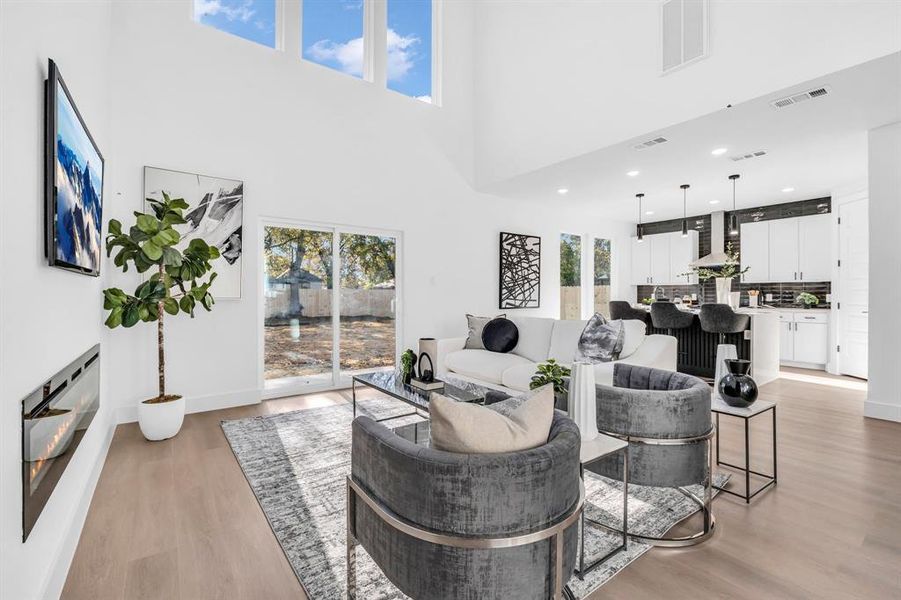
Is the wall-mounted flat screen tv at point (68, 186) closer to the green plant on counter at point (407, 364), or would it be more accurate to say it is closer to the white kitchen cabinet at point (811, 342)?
the green plant on counter at point (407, 364)

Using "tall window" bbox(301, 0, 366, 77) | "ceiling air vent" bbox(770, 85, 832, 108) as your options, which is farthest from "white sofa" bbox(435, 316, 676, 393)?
"tall window" bbox(301, 0, 366, 77)

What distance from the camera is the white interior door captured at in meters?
5.27

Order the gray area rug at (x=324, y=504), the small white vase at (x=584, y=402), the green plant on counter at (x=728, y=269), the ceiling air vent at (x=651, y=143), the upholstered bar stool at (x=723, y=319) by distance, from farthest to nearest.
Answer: the green plant on counter at (x=728, y=269)
the upholstered bar stool at (x=723, y=319)
the ceiling air vent at (x=651, y=143)
the small white vase at (x=584, y=402)
the gray area rug at (x=324, y=504)

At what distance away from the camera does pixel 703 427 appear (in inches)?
81.7

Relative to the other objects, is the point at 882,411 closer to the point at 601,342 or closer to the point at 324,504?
the point at 601,342

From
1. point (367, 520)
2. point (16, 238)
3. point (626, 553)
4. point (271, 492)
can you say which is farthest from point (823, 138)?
point (16, 238)

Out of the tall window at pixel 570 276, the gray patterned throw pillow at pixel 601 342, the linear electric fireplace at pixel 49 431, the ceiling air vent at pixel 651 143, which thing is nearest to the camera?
the linear electric fireplace at pixel 49 431

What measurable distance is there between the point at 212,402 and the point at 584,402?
379cm

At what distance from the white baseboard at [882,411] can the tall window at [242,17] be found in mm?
7021

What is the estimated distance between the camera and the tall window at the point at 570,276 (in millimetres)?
7668

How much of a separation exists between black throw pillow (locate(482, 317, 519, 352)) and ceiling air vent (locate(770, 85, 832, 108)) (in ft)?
9.91

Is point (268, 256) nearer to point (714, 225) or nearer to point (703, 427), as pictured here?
point (703, 427)

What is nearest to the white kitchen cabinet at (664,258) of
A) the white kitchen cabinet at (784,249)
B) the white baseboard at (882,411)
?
the white kitchen cabinet at (784,249)

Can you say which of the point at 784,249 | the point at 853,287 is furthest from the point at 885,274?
the point at 784,249
